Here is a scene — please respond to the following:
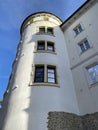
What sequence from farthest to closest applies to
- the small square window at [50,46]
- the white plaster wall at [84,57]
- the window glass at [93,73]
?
1. the small square window at [50,46]
2. the window glass at [93,73]
3. the white plaster wall at [84,57]

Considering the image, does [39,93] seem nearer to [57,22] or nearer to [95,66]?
[95,66]

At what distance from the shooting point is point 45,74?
11.8m

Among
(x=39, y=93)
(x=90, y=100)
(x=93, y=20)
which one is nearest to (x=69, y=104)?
(x=90, y=100)

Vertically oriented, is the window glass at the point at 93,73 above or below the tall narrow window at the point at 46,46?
below

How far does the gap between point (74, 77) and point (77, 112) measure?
3.42 metres

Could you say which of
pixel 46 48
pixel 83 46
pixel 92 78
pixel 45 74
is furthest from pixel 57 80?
pixel 83 46

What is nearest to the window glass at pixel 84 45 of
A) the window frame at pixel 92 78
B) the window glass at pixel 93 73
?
the window frame at pixel 92 78

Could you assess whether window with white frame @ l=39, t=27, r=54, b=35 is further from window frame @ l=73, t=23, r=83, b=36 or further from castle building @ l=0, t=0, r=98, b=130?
window frame @ l=73, t=23, r=83, b=36

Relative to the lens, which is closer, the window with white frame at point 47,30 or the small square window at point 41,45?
the small square window at point 41,45

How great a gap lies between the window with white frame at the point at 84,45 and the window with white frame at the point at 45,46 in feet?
9.82

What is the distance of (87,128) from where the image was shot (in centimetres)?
923

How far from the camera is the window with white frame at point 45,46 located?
14727 mm

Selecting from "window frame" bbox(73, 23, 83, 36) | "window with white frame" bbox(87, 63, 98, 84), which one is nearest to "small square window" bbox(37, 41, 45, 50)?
"window frame" bbox(73, 23, 83, 36)

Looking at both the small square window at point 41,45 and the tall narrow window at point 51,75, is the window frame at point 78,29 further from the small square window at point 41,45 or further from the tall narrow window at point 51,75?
the tall narrow window at point 51,75
